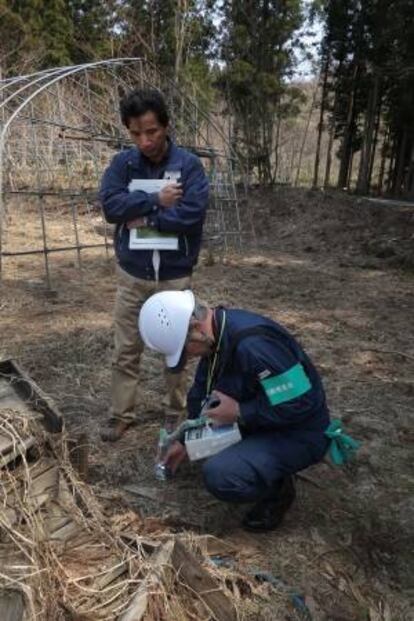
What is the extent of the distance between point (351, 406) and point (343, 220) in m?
7.70

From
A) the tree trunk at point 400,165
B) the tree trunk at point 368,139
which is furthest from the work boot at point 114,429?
the tree trunk at point 400,165

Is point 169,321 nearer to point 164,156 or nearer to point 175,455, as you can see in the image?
point 175,455

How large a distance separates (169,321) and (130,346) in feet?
3.27

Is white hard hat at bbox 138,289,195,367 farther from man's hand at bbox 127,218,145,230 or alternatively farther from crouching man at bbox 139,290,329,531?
man's hand at bbox 127,218,145,230

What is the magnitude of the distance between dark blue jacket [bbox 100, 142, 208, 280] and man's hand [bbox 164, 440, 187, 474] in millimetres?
854

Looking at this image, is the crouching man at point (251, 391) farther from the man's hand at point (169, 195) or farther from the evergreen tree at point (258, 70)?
the evergreen tree at point (258, 70)

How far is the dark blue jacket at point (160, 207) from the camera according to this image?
302cm

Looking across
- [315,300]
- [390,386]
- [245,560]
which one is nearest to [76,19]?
[315,300]

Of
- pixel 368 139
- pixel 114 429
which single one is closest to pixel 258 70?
pixel 368 139

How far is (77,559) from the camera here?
6.13ft

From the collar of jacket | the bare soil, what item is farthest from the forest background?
the collar of jacket

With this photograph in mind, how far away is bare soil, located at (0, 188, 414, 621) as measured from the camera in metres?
2.40

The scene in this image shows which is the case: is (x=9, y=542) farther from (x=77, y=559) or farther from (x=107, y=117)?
(x=107, y=117)

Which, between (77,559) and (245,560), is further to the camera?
(245,560)
